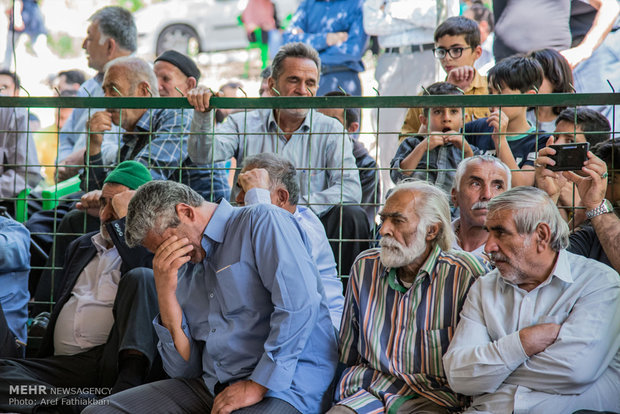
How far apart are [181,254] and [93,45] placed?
13.8 feet

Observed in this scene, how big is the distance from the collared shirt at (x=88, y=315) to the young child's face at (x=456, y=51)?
9.63 feet

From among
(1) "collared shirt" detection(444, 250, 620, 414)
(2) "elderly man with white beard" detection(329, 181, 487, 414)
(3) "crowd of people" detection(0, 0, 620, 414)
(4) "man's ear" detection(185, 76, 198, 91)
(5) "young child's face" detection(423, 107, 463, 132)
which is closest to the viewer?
(1) "collared shirt" detection(444, 250, 620, 414)

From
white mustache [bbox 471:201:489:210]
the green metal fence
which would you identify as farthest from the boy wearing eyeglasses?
white mustache [bbox 471:201:489:210]

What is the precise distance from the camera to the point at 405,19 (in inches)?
301

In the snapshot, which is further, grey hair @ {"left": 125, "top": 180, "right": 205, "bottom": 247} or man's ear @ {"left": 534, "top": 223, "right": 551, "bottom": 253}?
grey hair @ {"left": 125, "top": 180, "right": 205, "bottom": 247}

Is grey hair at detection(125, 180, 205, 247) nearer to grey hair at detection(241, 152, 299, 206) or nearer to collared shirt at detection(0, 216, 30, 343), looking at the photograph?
grey hair at detection(241, 152, 299, 206)

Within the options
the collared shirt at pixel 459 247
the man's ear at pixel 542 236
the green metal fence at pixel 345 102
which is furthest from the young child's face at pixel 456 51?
the man's ear at pixel 542 236

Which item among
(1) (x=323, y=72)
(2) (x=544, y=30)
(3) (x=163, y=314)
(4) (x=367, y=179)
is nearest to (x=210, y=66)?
(1) (x=323, y=72)

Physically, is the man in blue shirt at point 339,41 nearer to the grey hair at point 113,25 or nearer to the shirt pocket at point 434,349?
the grey hair at point 113,25

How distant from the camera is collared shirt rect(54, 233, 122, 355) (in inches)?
180

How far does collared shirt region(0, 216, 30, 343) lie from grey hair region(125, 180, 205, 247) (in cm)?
133

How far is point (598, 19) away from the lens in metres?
6.90

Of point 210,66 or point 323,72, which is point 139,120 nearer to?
point 323,72

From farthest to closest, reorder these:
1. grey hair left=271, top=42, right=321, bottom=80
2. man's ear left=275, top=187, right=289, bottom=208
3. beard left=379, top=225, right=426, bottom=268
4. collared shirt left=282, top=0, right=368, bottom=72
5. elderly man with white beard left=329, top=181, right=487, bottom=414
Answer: collared shirt left=282, top=0, right=368, bottom=72, grey hair left=271, top=42, right=321, bottom=80, man's ear left=275, top=187, right=289, bottom=208, beard left=379, top=225, right=426, bottom=268, elderly man with white beard left=329, top=181, right=487, bottom=414
